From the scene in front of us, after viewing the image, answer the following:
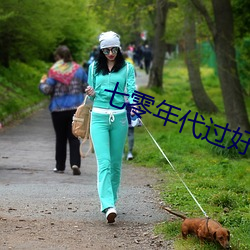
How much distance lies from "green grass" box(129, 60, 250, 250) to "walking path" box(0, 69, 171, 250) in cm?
27

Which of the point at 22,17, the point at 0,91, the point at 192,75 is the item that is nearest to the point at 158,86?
the point at 192,75

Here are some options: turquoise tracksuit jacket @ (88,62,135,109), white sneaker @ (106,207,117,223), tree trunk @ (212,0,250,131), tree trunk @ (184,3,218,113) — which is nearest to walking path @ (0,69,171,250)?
white sneaker @ (106,207,117,223)

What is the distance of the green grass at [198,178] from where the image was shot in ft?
23.0

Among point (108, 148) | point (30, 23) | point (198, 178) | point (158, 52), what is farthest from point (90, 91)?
point (158, 52)

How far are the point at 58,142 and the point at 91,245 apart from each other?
508 centimetres

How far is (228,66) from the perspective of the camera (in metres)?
15.9

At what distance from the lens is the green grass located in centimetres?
702

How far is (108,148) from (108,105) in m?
0.43

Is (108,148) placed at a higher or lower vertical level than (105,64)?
lower

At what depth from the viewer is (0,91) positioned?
21.9 metres

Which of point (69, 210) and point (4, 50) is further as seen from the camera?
point (4, 50)

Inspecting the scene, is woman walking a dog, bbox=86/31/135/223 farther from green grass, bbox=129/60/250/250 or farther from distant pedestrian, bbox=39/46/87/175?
distant pedestrian, bbox=39/46/87/175

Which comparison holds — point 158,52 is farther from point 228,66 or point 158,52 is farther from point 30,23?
point 228,66

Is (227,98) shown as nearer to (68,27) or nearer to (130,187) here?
(130,187)
